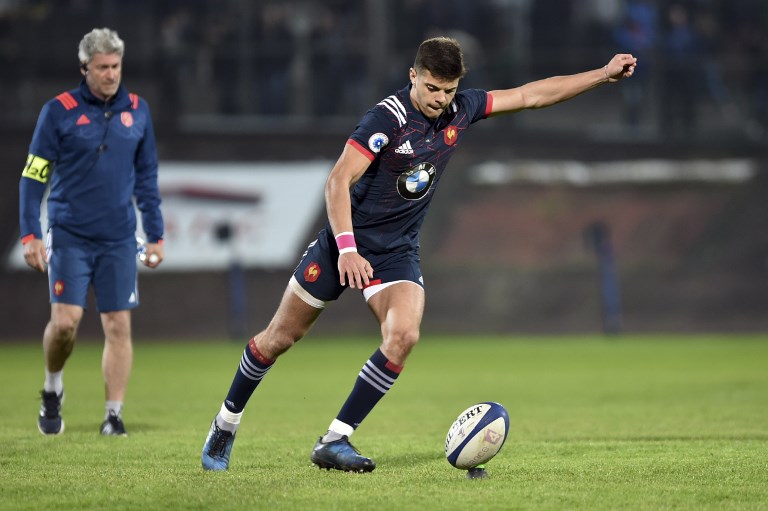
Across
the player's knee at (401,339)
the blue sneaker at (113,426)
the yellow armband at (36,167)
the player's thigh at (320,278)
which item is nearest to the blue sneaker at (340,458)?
the player's knee at (401,339)

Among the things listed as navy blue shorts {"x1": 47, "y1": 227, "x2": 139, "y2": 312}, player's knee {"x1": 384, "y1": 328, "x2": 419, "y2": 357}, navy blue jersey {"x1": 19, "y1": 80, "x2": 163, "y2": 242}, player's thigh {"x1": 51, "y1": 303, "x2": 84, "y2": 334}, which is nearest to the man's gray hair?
navy blue jersey {"x1": 19, "y1": 80, "x2": 163, "y2": 242}

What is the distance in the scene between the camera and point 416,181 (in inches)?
277

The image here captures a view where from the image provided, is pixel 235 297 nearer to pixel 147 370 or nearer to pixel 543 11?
pixel 147 370

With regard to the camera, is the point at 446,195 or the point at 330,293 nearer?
the point at 330,293

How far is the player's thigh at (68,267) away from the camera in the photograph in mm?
8820

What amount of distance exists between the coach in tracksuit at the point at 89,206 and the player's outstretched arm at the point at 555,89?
2.82 meters

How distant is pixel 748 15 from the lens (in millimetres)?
24250

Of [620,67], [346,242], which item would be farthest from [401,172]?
[620,67]

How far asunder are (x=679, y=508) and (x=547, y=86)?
2.76 m

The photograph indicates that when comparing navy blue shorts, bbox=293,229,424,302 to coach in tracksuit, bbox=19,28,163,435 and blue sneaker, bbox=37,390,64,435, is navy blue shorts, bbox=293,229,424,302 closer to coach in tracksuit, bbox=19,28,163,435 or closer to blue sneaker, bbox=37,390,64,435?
coach in tracksuit, bbox=19,28,163,435

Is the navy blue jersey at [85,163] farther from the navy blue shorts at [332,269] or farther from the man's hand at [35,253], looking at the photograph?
the navy blue shorts at [332,269]

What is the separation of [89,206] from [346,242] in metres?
2.90

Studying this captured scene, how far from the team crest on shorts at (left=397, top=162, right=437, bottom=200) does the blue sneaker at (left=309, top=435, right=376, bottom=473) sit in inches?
53.4

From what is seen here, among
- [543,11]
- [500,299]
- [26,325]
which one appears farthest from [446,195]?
[26,325]
